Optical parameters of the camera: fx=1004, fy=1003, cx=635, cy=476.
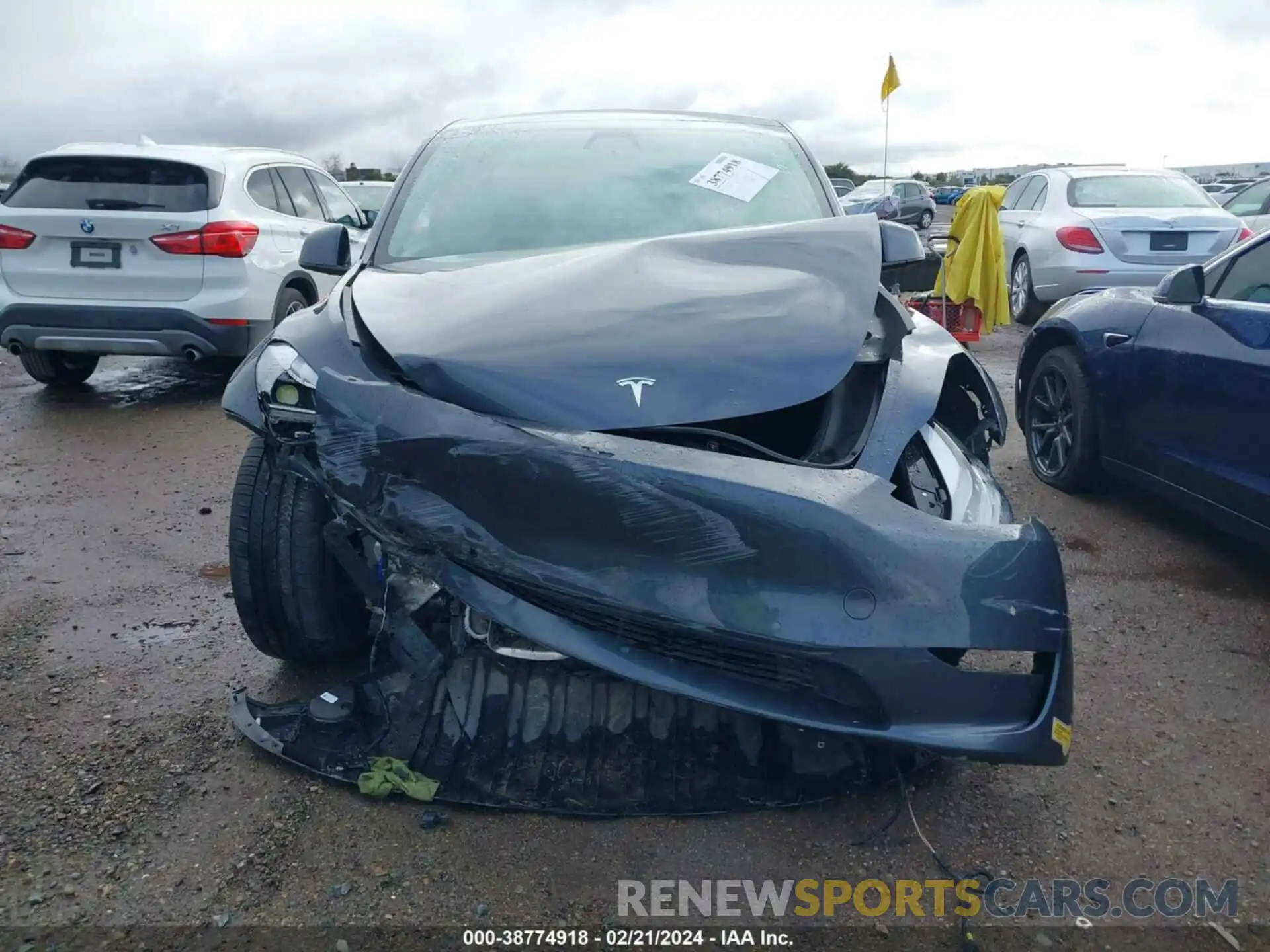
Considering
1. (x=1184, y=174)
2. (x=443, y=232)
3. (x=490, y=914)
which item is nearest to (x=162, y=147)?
(x=443, y=232)

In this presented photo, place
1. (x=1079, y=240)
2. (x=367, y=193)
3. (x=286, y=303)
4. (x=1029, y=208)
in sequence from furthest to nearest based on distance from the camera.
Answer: (x=367, y=193) → (x=1029, y=208) → (x=1079, y=240) → (x=286, y=303)

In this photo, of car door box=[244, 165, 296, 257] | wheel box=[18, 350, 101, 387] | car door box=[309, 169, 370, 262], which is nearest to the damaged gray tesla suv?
car door box=[244, 165, 296, 257]

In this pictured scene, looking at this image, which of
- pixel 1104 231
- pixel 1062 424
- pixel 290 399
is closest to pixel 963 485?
pixel 290 399

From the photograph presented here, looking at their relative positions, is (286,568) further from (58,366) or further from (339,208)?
(339,208)

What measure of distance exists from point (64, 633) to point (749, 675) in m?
2.39

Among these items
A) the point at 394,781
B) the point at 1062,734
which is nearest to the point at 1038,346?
the point at 1062,734

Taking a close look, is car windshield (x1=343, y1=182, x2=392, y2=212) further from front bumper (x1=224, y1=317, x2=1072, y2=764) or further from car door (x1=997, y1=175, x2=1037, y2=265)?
front bumper (x1=224, y1=317, x2=1072, y2=764)

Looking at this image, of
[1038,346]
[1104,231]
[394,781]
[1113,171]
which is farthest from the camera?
[1113,171]

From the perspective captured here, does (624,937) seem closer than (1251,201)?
Yes

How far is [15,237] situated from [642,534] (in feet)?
19.0

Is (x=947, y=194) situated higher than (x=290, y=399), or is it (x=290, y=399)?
(x=290, y=399)

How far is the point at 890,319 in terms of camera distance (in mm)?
2662

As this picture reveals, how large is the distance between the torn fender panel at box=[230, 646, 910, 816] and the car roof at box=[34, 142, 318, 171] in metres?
5.04

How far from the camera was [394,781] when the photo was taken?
2.28 m
